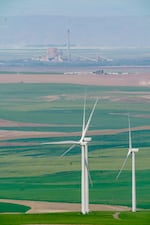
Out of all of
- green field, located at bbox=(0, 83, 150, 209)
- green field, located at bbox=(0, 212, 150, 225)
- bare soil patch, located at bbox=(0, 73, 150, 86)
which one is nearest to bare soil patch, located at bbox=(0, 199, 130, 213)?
green field, located at bbox=(0, 83, 150, 209)

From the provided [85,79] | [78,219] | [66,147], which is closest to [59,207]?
[78,219]

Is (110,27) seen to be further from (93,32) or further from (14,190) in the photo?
(14,190)

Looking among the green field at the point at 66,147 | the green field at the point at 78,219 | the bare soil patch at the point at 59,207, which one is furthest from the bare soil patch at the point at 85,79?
the green field at the point at 78,219

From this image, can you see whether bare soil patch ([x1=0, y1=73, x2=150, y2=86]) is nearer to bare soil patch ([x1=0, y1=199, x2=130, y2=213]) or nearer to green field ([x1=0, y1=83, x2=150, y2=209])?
green field ([x1=0, y1=83, x2=150, y2=209])

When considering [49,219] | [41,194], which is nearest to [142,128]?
[41,194]

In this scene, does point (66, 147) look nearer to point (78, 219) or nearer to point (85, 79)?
point (78, 219)

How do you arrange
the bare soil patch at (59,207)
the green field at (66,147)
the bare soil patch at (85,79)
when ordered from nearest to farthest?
the bare soil patch at (59,207) → the green field at (66,147) → the bare soil patch at (85,79)

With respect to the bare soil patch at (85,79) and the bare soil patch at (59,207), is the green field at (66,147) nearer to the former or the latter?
the bare soil patch at (59,207)

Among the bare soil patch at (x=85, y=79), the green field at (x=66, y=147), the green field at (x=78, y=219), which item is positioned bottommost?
the green field at (x=78, y=219)

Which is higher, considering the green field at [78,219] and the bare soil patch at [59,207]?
the bare soil patch at [59,207]
